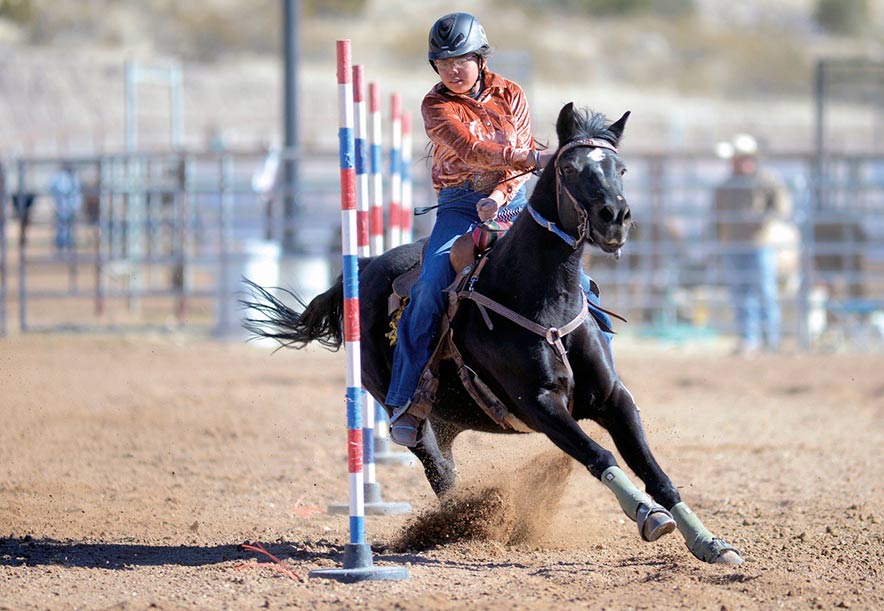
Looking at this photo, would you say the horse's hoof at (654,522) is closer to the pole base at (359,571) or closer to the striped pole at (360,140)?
the pole base at (359,571)

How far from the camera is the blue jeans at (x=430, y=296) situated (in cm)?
595

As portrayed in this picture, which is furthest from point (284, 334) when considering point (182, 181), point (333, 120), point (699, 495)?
point (333, 120)

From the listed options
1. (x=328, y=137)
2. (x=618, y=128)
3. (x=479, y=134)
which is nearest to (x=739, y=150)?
(x=479, y=134)

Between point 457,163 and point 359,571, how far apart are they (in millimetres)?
2123

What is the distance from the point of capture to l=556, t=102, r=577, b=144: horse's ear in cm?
527

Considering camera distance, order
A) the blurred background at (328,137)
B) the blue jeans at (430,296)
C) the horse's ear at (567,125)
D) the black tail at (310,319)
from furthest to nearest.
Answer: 1. the blurred background at (328,137)
2. the black tail at (310,319)
3. the blue jeans at (430,296)
4. the horse's ear at (567,125)

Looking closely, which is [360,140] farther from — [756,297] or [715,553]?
[756,297]

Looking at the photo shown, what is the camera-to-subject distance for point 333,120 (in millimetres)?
41531

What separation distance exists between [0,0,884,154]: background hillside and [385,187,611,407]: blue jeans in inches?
1098

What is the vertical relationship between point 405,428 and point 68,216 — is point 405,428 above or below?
below

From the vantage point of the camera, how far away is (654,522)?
492 cm

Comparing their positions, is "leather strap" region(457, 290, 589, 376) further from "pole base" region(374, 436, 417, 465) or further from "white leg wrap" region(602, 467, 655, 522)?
"pole base" region(374, 436, 417, 465)

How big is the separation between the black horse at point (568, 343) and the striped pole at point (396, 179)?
238cm

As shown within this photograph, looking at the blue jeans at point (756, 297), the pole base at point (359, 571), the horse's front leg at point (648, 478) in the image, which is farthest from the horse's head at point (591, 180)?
the blue jeans at point (756, 297)
